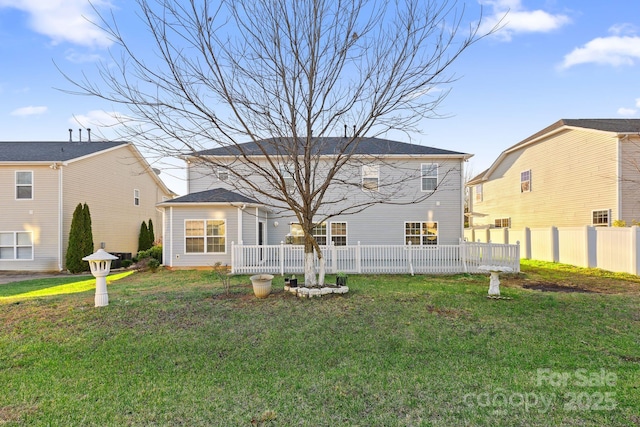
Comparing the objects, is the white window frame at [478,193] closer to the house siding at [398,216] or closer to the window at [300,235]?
the house siding at [398,216]

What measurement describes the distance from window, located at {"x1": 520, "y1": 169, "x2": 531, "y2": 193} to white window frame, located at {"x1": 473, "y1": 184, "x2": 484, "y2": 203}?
4.78m

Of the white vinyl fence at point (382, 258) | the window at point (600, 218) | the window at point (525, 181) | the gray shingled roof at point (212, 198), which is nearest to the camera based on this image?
the white vinyl fence at point (382, 258)

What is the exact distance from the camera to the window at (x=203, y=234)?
1303 cm

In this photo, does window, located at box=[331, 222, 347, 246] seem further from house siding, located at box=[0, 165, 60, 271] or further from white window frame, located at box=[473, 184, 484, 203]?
white window frame, located at box=[473, 184, 484, 203]

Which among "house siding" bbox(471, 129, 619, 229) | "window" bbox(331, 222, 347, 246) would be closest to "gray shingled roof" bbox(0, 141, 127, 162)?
"window" bbox(331, 222, 347, 246)

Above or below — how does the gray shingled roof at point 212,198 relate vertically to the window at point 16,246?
above

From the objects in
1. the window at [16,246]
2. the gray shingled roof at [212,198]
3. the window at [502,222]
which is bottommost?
the window at [16,246]

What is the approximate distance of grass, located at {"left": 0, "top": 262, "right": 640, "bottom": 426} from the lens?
3023mm

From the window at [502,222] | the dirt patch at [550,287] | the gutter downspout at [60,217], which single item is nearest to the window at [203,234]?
the gutter downspout at [60,217]

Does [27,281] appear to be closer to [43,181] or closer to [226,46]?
[43,181]

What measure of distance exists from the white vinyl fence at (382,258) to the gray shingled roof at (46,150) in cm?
1054

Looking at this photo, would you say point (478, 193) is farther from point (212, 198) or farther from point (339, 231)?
point (212, 198)

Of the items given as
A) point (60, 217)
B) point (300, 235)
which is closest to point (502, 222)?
point (300, 235)

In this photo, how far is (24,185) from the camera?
1427 centimetres
